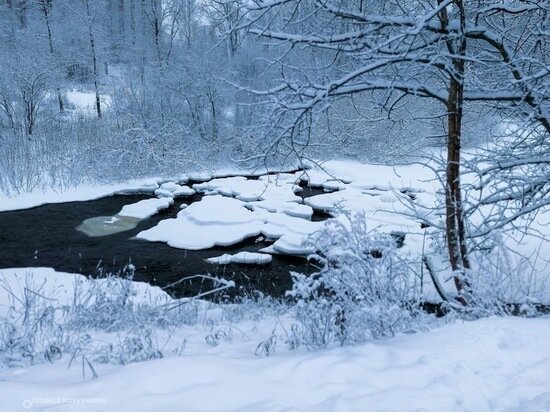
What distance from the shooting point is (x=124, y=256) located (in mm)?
9297

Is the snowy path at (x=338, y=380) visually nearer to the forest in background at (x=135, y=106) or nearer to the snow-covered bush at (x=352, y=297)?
the snow-covered bush at (x=352, y=297)

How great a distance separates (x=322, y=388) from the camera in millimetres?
2312

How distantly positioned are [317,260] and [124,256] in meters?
4.37

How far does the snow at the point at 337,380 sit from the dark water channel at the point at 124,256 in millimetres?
4553

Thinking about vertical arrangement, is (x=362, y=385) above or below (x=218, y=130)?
below

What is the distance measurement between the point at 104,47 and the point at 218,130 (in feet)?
31.3

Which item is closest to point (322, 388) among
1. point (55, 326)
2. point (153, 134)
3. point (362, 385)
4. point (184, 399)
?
point (362, 385)

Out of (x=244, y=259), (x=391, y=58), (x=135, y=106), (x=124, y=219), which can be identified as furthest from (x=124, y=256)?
(x=135, y=106)

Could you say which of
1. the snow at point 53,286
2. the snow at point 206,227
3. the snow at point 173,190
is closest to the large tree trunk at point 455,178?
the snow at point 53,286

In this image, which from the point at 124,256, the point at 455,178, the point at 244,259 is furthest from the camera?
the point at 124,256

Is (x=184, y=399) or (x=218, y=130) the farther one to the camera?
(x=218, y=130)

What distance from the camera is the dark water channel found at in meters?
8.18

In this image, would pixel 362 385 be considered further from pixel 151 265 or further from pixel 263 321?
pixel 151 265

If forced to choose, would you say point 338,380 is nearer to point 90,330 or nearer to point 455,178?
point 90,330
